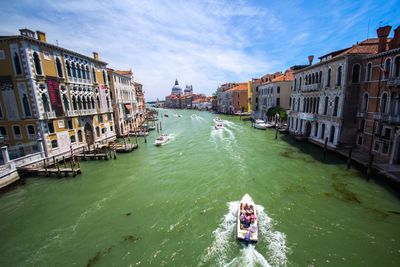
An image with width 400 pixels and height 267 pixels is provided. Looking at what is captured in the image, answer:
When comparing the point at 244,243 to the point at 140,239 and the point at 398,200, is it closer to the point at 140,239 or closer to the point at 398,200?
the point at 140,239

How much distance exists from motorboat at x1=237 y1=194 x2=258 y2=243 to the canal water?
0.42 metres

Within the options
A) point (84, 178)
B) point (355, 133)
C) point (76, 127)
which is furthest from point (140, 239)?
point (355, 133)

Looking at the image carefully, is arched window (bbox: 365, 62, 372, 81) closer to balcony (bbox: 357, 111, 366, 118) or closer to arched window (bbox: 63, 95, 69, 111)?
balcony (bbox: 357, 111, 366, 118)

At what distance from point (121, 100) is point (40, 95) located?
18.2m

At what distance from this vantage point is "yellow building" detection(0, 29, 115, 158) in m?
18.9

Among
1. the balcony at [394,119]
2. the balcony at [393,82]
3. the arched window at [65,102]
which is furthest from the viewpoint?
the arched window at [65,102]

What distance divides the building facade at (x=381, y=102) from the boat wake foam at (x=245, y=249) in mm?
14525

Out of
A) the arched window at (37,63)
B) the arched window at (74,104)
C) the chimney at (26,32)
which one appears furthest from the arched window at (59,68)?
the chimney at (26,32)

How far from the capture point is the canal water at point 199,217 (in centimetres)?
958

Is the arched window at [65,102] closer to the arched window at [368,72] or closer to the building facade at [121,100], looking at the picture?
the building facade at [121,100]

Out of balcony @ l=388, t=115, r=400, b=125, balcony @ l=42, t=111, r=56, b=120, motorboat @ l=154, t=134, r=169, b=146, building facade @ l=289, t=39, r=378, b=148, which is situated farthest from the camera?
motorboat @ l=154, t=134, r=169, b=146

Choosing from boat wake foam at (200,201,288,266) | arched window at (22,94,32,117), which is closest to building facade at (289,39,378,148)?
boat wake foam at (200,201,288,266)

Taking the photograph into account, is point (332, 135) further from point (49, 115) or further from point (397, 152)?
point (49, 115)

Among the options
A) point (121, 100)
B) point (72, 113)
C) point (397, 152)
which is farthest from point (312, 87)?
point (121, 100)
